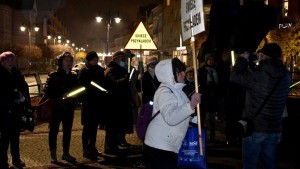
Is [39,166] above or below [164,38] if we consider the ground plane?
below

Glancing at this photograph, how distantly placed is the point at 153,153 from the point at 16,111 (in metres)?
3.57

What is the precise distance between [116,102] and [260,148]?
417 centimetres

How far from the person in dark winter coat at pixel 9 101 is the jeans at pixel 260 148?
3.85 m

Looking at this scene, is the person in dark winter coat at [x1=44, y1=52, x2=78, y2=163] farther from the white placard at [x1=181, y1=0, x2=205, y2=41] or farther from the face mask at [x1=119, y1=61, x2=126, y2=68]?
the white placard at [x1=181, y1=0, x2=205, y2=41]

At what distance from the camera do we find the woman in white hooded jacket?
4.06 meters

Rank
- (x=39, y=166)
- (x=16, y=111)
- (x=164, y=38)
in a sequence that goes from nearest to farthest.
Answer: (x=16, y=111) < (x=39, y=166) < (x=164, y=38)

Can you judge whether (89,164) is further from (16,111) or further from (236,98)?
(236,98)

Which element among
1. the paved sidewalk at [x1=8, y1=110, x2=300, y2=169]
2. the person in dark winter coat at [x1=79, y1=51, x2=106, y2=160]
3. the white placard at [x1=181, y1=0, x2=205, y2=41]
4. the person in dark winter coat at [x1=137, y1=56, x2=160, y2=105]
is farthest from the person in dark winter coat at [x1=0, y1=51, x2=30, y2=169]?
the white placard at [x1=181, y1=0, x2=205, y2=41]

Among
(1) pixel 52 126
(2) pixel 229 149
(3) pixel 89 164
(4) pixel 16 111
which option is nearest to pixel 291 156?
(2) pixel 229 149

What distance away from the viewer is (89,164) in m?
7.81

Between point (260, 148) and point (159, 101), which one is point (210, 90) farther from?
point (159, 101)

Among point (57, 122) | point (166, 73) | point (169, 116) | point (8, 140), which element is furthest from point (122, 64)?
point (169, 116)

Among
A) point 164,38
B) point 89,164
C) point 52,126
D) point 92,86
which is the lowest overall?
point 89,164

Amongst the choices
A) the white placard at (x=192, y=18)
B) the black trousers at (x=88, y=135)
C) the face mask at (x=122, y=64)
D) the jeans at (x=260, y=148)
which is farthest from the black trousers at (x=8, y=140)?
the jeans at (x=260, y=148)
